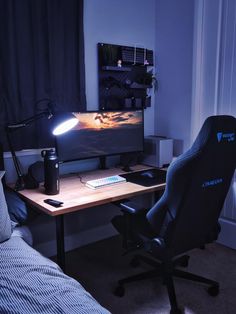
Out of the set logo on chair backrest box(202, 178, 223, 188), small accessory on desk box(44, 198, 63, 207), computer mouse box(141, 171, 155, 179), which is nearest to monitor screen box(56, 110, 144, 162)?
computer mouse box(141, 171, 155, 179)

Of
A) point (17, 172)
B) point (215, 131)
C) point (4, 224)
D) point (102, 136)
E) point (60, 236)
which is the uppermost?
point (215, 131)

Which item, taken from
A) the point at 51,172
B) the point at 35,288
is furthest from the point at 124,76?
the point at 35,288

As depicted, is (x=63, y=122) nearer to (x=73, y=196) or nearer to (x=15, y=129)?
(x=15, y=129)

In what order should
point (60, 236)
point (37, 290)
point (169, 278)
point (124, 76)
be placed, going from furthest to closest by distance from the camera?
point (124, 76), point (169, 278), point (60, 236), point (37, 290)

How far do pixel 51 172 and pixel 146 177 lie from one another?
2.57 feet

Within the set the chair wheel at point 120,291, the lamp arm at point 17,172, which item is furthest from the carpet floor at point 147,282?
the lamp arm at point 17,172

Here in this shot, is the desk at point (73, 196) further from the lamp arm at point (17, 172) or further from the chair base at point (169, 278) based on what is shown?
the chair base at point (169, 278)

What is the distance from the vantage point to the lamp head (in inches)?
85.5

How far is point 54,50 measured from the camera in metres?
2.37

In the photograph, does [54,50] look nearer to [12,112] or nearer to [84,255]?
[12,112]

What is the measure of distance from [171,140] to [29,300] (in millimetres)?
2007

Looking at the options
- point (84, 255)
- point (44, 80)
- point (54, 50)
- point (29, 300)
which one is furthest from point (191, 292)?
point (54, 50)

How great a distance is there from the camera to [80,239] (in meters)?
2.75

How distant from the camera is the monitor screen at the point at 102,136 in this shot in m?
2.36
